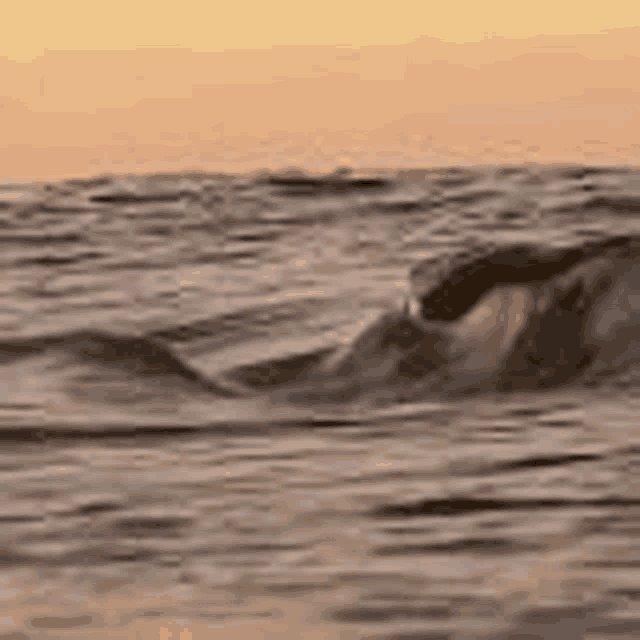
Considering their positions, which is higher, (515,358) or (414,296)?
(414,296)

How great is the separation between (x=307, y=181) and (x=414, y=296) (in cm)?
288

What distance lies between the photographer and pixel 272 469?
465 cm

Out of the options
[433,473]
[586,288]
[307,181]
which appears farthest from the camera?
[307,181]

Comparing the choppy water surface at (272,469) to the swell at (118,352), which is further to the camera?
the swell at (118,352)

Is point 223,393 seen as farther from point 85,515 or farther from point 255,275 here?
point 255,275

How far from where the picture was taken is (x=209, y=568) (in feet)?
12.3

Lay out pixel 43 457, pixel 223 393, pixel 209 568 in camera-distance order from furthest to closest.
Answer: pixel 223 393 < pixel 43 457 < pixel 209 568

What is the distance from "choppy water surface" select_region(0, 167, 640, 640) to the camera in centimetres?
348

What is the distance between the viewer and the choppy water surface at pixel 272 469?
3479mm

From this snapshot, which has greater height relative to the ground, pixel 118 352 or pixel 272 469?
pixel 118 352

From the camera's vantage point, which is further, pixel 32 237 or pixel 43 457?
pixel 32 237

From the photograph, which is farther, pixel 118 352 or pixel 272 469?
pixel 118 352

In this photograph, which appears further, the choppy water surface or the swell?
the swell

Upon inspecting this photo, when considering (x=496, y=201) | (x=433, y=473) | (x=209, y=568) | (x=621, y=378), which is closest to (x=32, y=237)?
(x=496, y=201)
